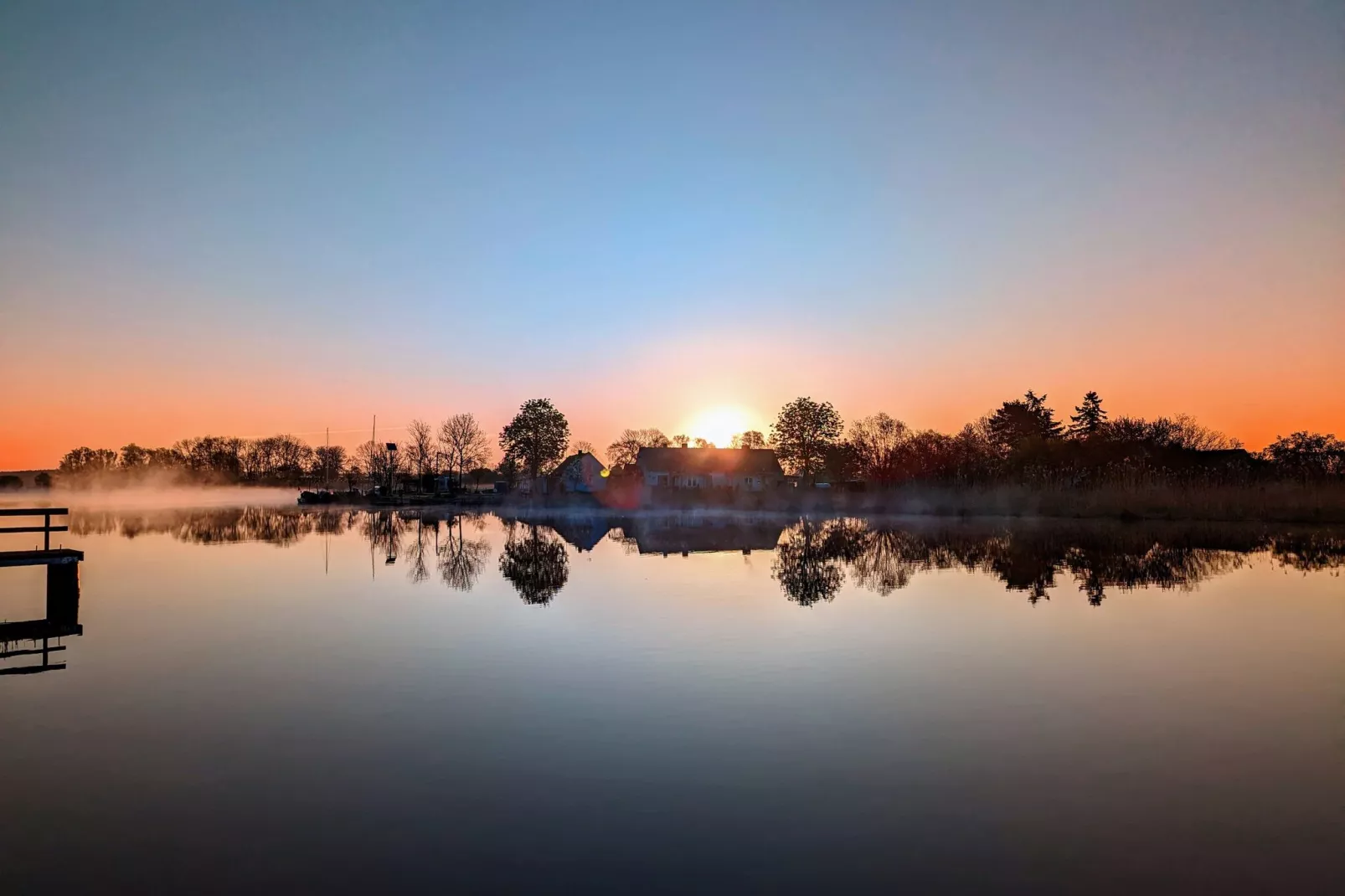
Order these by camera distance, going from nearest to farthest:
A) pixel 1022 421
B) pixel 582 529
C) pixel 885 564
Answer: pixel 885 564, pixel 582 529, pixel 1022 421

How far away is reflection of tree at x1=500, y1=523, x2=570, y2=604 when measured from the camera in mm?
17266

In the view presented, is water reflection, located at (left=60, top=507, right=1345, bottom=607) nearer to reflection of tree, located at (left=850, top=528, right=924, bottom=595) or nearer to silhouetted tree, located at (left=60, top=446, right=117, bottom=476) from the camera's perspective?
reflection of tree, located at (left=850, top=528, right=924, bottom=595)

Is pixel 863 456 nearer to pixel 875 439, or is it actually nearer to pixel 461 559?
pixel 875 439

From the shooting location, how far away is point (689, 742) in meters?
7.61

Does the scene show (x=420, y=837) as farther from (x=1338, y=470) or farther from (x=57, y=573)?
(x=1338, y=470)

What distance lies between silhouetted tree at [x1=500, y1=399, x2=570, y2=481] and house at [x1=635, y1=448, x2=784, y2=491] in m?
12.8

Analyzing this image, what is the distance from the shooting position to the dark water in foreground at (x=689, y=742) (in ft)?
17.6

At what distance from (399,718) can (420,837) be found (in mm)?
2958

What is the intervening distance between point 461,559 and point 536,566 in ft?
13.4

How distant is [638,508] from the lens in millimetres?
55594

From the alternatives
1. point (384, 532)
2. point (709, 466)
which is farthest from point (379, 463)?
point (384, 532)

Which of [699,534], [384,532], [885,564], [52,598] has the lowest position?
[885,564]

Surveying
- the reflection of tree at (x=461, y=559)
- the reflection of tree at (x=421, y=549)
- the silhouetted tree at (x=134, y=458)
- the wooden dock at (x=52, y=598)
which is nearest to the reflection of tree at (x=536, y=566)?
the reflection of tree at (x=461, y=559)

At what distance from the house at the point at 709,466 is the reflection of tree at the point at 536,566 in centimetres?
5654
